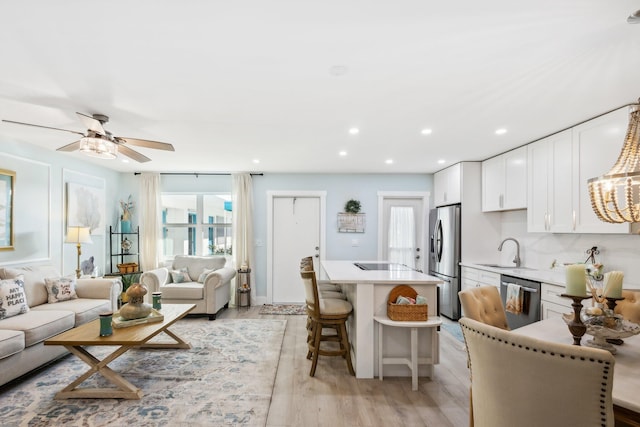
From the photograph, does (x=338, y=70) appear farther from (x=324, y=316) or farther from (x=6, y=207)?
(x=6, y=207)

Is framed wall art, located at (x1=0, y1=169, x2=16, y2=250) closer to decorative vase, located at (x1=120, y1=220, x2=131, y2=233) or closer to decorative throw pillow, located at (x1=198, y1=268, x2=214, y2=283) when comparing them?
decorative vase, located at (x1=120, y1=220, x2=131, y2=233)

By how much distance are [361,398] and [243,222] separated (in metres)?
3.90

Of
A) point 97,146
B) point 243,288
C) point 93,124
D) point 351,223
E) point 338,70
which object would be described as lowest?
point 243,288

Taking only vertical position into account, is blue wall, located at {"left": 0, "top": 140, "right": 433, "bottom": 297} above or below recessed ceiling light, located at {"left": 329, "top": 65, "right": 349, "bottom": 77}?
below

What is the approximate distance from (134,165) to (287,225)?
8.82 ft

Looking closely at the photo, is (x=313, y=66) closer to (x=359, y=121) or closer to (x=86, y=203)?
(x=359, y=121)

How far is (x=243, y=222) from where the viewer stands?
→ 5910 millimetres

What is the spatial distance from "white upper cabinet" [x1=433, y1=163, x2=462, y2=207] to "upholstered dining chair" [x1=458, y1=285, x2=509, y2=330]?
2884 millimetres

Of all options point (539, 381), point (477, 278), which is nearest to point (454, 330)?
point (477, 278)

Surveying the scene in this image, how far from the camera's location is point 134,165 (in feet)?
17.8

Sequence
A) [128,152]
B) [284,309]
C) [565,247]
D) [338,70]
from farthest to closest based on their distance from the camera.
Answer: [284,309]
[565,247]
[128,152]
[338,70]

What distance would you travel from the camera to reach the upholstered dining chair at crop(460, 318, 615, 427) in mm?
980

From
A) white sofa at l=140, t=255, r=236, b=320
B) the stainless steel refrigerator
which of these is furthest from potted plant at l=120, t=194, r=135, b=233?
the stainless steel refrigerator

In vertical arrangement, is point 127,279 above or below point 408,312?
below
